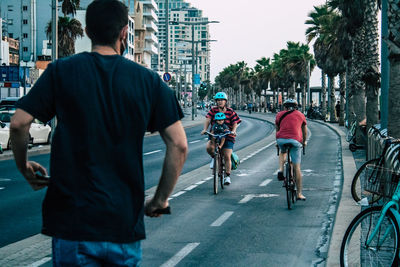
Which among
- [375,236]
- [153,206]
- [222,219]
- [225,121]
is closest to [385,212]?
[375,236]

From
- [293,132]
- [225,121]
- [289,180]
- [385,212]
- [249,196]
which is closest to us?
[385,212]

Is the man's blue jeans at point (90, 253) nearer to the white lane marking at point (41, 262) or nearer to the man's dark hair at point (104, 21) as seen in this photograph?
the man's dark hair at point (104, 21)

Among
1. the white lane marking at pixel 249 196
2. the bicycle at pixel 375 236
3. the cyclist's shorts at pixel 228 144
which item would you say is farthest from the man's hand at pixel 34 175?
the cyclist's shorts at pixel 228 144

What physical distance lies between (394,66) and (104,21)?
7.97m

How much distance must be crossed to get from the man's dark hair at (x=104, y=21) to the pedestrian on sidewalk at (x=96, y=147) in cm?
9

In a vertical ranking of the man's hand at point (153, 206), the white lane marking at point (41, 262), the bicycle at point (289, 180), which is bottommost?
the white lane marking at point (41, 262)

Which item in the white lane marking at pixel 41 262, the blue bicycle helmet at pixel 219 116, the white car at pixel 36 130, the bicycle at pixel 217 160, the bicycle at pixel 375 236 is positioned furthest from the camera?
the white car at pixel 36 130

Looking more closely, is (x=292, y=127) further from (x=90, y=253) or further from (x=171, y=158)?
(x=90, y=253)

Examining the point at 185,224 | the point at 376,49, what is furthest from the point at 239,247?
the point at 376,49

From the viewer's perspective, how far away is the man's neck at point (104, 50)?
3.03 m

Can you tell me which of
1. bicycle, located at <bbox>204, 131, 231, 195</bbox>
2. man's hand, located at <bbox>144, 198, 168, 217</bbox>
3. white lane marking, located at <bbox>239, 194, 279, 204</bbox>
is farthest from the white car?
man's hand, located at <bbox>144, 198, 168, 217</bbox>

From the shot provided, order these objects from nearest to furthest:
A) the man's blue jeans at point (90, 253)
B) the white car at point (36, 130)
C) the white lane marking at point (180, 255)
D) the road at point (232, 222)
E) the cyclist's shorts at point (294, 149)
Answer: the man's blue jeans at point (90, 253) < the white lane marking at point (180, 255) < the road at point (232, 222) < the cyclist's shorts at point (294, 149) < the white car at point (36, 130)

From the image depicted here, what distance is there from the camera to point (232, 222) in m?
9.63

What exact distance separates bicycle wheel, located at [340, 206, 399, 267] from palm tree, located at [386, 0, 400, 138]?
4.51 meters
